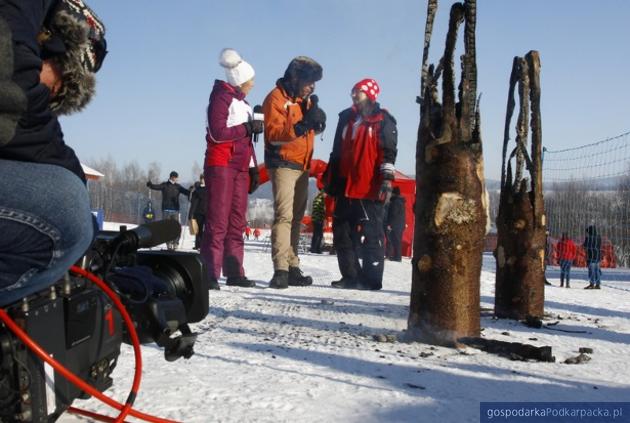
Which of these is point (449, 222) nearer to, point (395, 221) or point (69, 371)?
point (69, 371)

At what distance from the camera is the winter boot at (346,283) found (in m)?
5.92

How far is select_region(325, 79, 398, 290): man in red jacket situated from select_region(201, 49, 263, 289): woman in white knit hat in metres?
1.09

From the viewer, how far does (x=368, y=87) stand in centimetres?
616

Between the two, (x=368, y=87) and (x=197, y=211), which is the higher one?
(x=368, y=87)

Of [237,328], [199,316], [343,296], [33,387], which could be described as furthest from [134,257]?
[343,296]

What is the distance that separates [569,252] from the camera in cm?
1025

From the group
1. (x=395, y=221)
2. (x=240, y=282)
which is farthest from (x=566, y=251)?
(x=240, y=282)

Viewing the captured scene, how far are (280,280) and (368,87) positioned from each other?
2303 millimetres

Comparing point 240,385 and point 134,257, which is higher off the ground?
point 134,257

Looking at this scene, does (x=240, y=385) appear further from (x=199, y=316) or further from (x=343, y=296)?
(x=343, y=296)

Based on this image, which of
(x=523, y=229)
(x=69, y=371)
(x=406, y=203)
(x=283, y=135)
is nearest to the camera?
(x=69, y=371)

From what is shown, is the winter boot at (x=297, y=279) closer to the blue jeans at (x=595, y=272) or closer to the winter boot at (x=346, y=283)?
the winter boot at (x=346, y=283)

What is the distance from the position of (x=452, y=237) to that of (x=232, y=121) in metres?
2.98

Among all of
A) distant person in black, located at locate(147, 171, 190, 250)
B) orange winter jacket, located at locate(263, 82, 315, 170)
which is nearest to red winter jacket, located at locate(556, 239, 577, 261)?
orange winter jacket, located at locate(263, 82, 315, 170)
